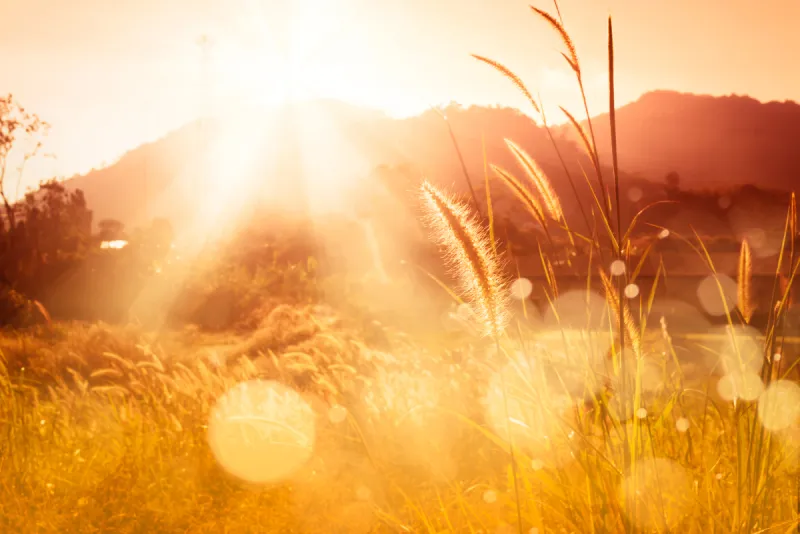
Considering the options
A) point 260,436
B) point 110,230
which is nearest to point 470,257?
point 260,436

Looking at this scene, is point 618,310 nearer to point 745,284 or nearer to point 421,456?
point 745,284

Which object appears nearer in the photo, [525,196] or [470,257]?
[470,257]

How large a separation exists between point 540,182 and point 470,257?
562 mm

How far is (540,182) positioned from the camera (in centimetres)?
209

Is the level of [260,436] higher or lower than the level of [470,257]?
lower

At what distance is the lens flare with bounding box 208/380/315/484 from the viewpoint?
366cm

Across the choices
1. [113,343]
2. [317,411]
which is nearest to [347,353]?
[317,411]

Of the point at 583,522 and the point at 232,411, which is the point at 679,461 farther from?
the point at 232,411

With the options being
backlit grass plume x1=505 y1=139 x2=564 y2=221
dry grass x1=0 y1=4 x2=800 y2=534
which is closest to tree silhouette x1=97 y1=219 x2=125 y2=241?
dry grass x1=0 y1=4 x2=800 y2=534

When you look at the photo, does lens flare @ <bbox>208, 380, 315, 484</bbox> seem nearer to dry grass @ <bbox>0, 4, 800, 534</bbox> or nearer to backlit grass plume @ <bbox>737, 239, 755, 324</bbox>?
dry grass @ <bbox>0, 4, 800, 534</bbox>

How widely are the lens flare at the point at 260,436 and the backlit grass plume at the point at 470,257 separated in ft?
5.84

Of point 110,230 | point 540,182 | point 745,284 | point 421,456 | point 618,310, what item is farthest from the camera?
point 110,230

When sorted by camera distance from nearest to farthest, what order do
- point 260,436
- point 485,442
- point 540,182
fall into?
point 540,182
point 485,442
point 260,436

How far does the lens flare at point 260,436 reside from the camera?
12.0 feet
